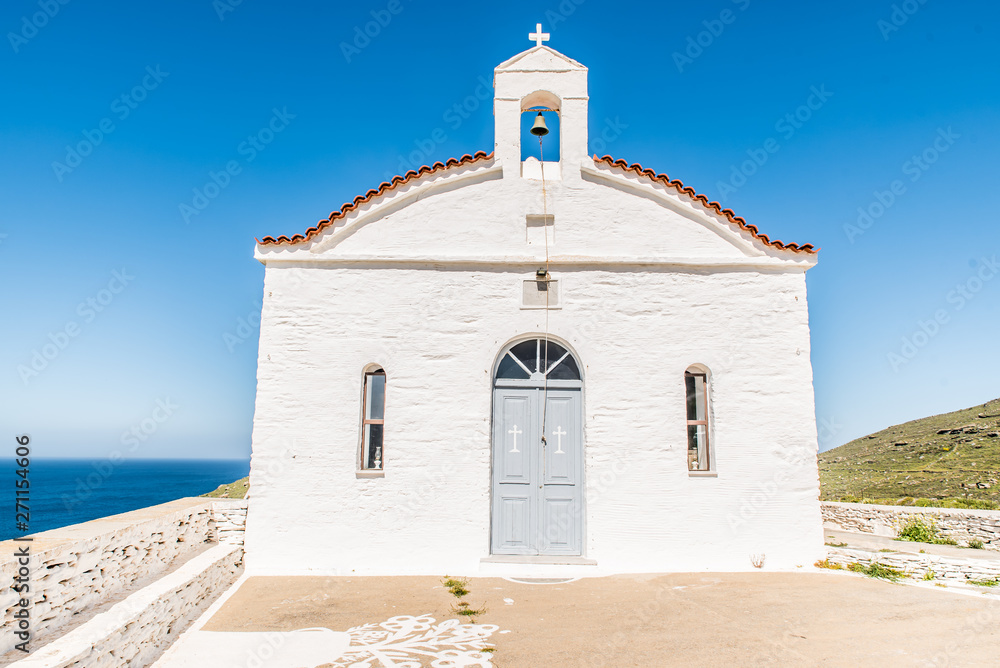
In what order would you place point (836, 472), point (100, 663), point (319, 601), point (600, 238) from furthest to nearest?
point (836, 472)
point (600, 238)
point (319, 601)
point (100, 663)

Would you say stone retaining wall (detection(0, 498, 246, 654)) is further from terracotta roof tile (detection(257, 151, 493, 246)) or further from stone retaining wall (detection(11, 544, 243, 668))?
terracotta roof tile (detection(257, 151, 493, 246))

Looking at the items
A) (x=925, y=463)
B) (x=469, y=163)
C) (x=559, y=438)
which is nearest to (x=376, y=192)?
(x=469, y=163)

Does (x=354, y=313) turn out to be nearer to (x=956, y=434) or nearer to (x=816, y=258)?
(x=816, y=258)

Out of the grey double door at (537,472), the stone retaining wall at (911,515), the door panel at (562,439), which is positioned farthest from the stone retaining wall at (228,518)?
the stone retaining wall at (911,515)

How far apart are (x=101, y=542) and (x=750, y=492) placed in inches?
290

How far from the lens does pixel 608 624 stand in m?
5.69

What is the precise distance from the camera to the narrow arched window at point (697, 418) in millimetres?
8281

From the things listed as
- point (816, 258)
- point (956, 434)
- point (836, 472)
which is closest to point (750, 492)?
point (816, 258)

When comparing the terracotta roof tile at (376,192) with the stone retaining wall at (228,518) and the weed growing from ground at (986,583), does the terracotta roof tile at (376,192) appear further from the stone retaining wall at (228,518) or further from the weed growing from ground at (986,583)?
the weed growing from ground at (986,583)

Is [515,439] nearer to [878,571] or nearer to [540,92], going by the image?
[878,571]

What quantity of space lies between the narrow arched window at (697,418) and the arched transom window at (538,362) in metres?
1.65

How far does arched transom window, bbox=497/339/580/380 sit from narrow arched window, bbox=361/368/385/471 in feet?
5.46

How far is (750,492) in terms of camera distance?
7969 millimetres

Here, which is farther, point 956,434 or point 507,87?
point 956,434
